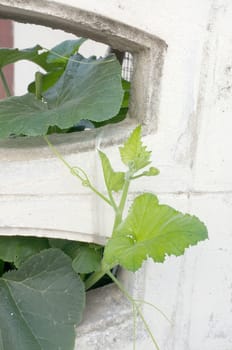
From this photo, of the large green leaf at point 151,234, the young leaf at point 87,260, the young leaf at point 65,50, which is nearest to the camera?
the large green leaf at point 151,234

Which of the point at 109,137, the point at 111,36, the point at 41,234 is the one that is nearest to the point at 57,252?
the point at 41,234

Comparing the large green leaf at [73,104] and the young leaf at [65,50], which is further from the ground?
the young leaf at [65,50]

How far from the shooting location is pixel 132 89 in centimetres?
81

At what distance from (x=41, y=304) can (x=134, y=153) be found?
0.21 meters

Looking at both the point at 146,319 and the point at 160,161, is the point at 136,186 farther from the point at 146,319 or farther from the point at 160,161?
the point at 146,319

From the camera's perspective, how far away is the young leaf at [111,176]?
2.27 ft

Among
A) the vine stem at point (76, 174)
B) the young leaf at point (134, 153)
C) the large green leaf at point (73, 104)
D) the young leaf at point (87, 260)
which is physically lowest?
the young leaf at point (87, 260)

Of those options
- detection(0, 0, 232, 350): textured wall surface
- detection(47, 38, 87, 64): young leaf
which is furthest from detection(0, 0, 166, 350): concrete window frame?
detection(47, 38, 87, 64): young leaf

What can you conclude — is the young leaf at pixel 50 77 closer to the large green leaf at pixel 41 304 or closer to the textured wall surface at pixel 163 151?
the textured wall surface at pixel 163 151

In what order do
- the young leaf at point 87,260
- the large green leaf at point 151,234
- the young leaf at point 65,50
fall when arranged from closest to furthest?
1. the large green leaf at point 151,234
2. the young leaf at point 87,260
3. the young leaf at point 65,50

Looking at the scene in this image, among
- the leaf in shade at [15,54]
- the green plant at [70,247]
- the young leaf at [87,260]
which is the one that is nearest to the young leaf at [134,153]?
the green plant at [70,247]

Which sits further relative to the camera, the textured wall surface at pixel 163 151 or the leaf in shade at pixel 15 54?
the leaf in shade at pixel 15 54

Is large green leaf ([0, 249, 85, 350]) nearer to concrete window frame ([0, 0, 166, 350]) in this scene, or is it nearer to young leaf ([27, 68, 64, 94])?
concrete window frame ([0, 0, 166, 350])

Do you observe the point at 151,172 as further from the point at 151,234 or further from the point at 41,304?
the point at 41,304
